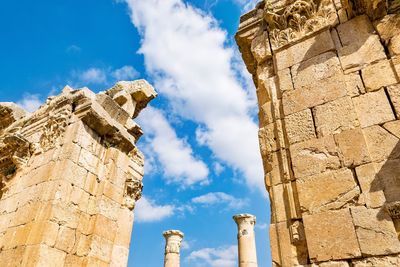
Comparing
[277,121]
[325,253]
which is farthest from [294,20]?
[325,253]

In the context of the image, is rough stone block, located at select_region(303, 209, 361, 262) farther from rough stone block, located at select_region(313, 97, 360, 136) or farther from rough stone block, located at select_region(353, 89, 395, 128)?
rough stone block, located at select_region(353, 89, 395, 128)

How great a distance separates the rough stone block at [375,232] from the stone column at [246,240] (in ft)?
37.4

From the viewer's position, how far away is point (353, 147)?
3330mm

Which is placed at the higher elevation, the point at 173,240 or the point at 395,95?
the point at 173,240

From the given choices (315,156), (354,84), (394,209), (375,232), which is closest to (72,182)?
(315,156)

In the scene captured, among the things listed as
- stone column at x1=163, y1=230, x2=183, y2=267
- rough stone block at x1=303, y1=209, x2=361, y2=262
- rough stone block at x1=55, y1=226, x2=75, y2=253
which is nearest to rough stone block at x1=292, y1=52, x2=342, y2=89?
rough stone block at x1=303, y1=209, x2=361, y2=262

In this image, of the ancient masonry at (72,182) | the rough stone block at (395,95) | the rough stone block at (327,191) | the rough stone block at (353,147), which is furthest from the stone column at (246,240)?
the rough stone block at (395,95)

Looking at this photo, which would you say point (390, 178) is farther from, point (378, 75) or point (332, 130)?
point (378, 75)

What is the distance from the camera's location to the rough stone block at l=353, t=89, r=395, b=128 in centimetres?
337

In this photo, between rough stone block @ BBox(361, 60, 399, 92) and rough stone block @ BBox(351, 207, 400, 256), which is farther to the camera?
rough stone block @ BBox(361, 60, 399, 92)

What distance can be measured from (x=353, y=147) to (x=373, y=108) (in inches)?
20.0

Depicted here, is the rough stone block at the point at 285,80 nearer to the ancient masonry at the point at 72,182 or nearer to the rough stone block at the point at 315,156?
the rough stone block at the point at 315,156

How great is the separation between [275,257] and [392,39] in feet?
9.23

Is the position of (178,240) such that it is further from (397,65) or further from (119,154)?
(397,65)
